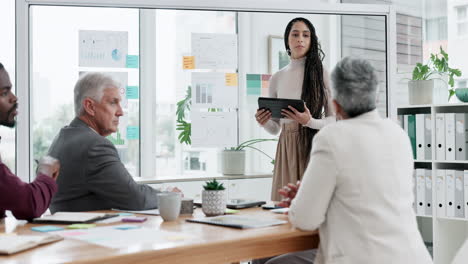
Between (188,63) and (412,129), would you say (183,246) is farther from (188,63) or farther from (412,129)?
(412,129)

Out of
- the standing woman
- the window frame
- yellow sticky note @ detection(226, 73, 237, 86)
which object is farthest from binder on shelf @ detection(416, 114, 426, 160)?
yellow sticky note @ detection(226, 73, 237, 86)

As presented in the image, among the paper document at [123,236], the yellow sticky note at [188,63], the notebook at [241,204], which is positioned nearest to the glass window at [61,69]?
the yellow sticky note at [188,63]

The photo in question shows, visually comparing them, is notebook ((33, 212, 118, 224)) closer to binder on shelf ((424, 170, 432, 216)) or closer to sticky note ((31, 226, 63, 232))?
sticky note ((31, 226, 63, 232))

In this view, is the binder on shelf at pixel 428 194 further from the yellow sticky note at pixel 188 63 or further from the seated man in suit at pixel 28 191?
the seated man in suit at pixel 28 191

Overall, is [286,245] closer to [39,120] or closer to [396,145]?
[396,145]

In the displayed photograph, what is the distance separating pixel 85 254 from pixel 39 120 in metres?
2.40

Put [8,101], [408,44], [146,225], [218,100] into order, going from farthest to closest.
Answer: [408,44] → [218,100] → [8,101] → [146,225]

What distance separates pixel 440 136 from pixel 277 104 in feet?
5.40

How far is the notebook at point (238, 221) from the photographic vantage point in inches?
69.3

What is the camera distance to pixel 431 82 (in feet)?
14.0

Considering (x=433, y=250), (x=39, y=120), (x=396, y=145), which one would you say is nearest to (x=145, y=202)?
Answer: (x=396, y=145)

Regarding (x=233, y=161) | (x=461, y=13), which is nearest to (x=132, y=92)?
(x=233, y=161)

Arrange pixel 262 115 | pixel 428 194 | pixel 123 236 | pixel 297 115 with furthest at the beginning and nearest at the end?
pixel 428 194 < pixel 262 115 < pixel 297 115 < pixel 123 236

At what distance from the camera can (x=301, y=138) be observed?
322cm
